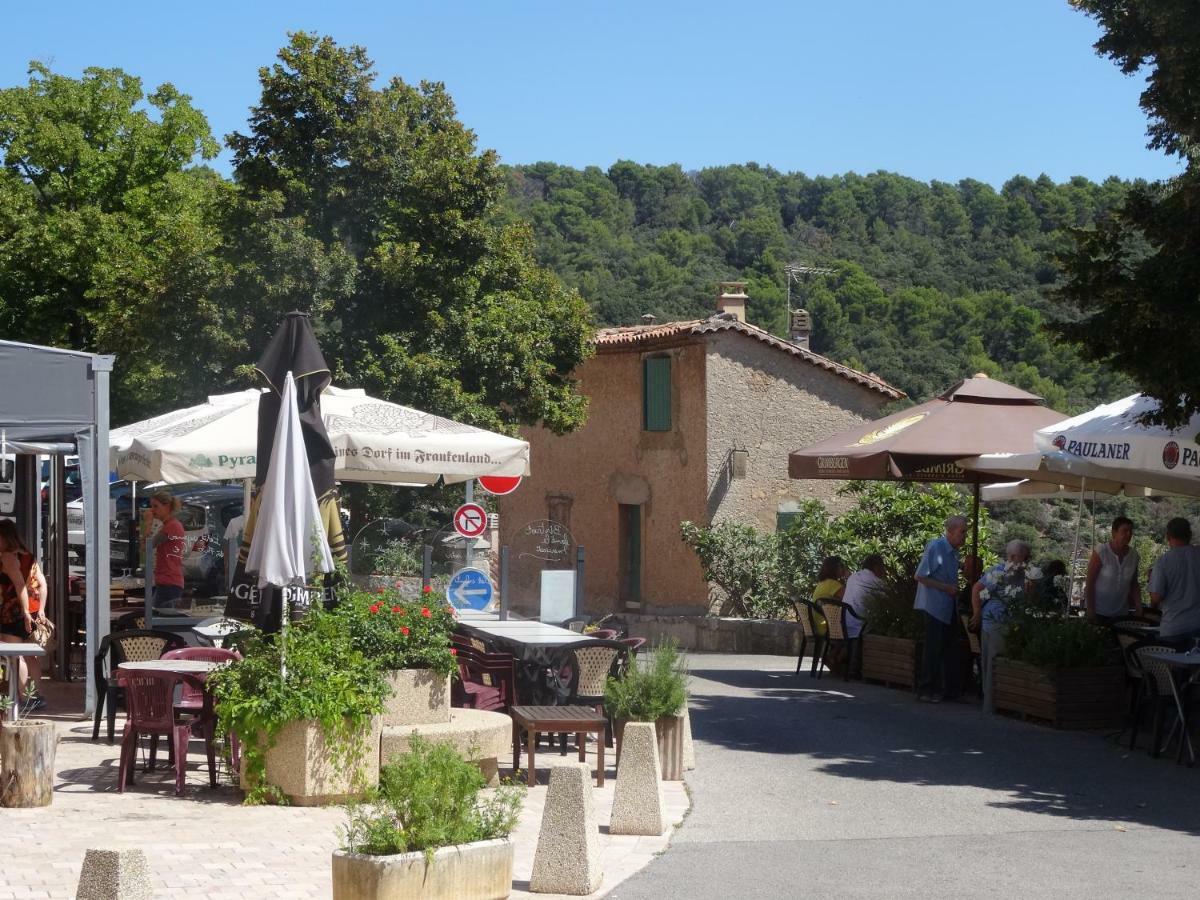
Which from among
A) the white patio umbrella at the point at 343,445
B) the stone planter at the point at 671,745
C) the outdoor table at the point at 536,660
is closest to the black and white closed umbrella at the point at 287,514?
the outdoor table at the point at 536,660

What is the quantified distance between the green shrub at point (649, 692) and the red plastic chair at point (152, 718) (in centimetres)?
245

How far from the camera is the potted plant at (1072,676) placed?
470 inches

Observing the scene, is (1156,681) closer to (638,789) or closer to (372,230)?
(638,789)

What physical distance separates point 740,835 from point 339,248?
53.3ft

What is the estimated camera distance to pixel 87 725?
11484 millimetres

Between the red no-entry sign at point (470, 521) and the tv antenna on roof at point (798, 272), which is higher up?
the tv antenna on roof at point (798, 272)

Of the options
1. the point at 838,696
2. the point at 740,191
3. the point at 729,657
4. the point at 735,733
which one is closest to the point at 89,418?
the point at 735,733

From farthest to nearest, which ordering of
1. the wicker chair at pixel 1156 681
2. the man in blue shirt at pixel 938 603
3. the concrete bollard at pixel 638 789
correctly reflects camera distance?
1. the man in blue shirt at pixel 938 603
2. the wicker chair at pixel 1156 681
3. the concrete bollard at pixel 638 789

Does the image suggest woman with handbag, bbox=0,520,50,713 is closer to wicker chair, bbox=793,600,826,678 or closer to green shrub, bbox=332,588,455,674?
green shrub, bbox=332,588,455,674

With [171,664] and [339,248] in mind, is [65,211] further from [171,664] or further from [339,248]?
[171,664]

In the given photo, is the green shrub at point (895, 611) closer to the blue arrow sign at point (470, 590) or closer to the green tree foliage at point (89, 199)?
the blue arrow sign at point (470, 590)

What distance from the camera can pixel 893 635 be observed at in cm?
1488

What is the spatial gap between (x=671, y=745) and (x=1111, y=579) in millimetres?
5306

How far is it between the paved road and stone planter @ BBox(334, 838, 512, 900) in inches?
29.6
